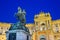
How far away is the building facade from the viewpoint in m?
38.5

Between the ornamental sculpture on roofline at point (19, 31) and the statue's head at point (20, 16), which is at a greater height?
the statue's head at point (20, 16)

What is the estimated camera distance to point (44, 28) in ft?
130

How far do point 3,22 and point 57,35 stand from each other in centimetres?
1496

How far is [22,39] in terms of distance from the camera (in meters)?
12.9

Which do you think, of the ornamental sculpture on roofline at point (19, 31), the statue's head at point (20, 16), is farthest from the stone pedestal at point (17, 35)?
the statue's head at point (20, 16)

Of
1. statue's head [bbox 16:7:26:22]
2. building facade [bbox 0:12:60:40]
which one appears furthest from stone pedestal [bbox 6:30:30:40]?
building facade [bbox 0:12:60:40]

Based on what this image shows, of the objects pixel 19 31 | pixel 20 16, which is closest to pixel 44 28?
pixel 20 16

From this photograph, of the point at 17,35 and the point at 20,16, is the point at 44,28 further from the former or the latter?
the point at 17,35

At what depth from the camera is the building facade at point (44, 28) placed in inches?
1515

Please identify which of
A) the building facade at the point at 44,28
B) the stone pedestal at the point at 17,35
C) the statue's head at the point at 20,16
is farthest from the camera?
the building facade at the point at 44,28

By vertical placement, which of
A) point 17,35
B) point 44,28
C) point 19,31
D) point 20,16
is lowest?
point 17,35

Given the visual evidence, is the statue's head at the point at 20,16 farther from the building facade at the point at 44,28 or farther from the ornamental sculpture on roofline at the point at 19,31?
the building facade at the point at 44,28

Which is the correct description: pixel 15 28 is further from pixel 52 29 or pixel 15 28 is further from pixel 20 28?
pixel 52 29

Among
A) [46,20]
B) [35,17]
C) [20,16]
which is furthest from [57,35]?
[20,16]
